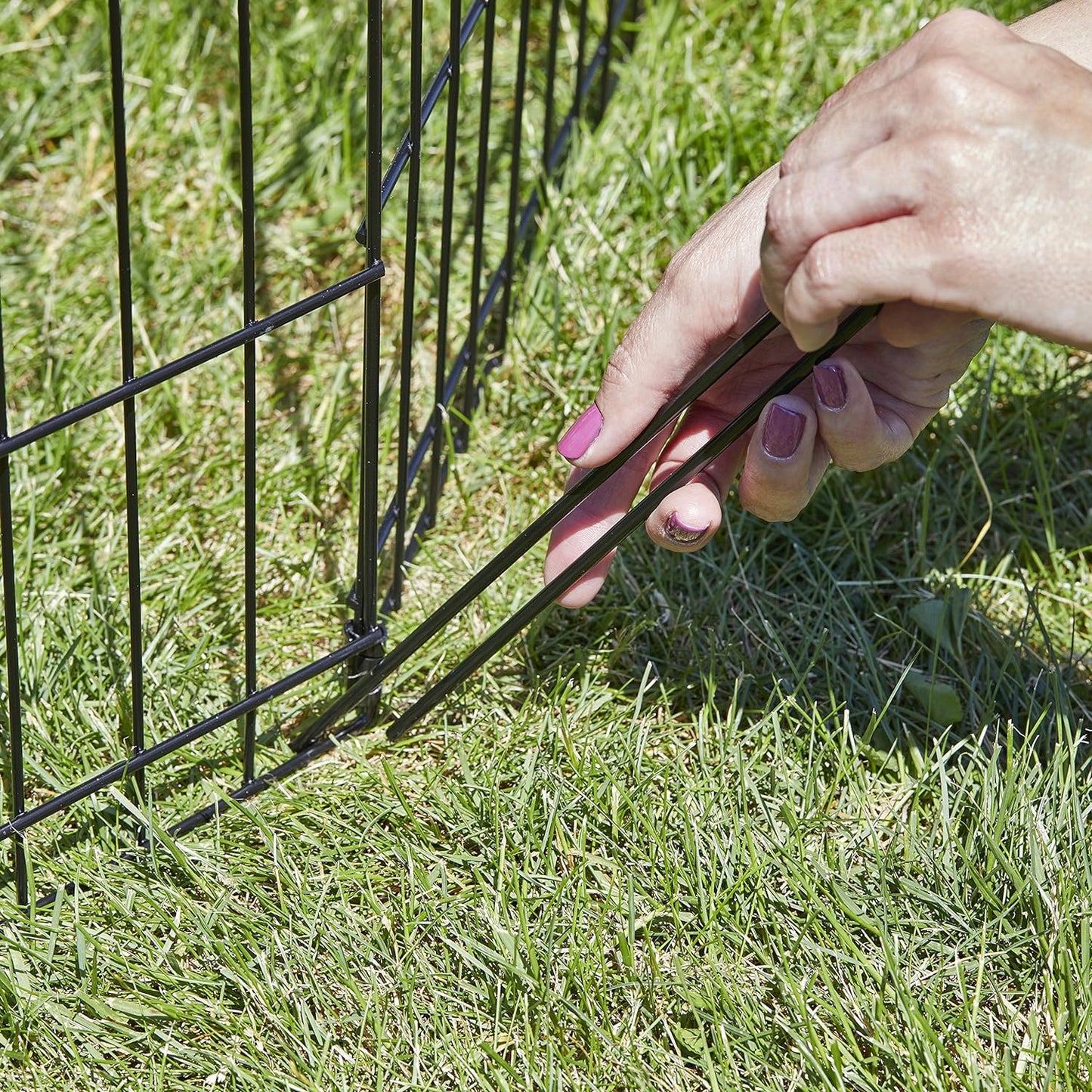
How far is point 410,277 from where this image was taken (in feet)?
5.50

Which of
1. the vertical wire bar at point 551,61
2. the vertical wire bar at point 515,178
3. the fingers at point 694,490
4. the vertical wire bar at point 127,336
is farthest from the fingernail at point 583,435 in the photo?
the vertical wire bar at point 551,61

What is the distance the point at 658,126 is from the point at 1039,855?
1582 mm

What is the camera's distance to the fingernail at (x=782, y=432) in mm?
1495

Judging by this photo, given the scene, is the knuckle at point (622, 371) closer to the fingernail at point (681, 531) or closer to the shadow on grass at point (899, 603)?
the fingernail at point (681, 531)

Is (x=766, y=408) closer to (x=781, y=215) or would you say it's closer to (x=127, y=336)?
(x=781, y=215)

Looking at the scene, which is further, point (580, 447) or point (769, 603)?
point (769, 603)

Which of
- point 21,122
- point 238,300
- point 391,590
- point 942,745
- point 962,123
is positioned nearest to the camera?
point 962,123

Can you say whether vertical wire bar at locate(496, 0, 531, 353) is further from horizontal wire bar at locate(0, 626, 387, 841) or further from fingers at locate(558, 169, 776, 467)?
horizontal wire bar at locate(0, 626, 387, 841)

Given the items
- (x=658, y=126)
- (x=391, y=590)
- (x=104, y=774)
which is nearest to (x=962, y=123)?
(x=391, y=590)

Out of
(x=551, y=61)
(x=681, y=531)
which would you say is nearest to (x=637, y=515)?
(x=681, y=531)

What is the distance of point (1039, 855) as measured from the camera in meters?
1.69

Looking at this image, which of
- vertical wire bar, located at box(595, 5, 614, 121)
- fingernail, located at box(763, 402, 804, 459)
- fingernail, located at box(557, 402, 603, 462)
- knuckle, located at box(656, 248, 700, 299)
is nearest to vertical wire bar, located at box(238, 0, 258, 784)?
fingernail, located at box(557, 402, 603, 462)

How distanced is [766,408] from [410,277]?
481 millimetres

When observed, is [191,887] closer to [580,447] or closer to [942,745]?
[580,447]
